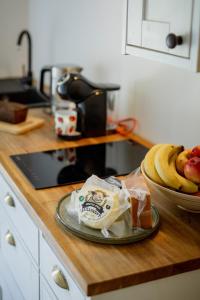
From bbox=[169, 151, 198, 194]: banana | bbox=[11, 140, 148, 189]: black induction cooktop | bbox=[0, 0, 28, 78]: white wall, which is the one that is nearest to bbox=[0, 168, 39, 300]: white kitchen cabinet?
bbox=[11, 140, 148, 189]: black induction cooktop

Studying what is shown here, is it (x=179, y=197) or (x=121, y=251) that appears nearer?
(x=121, y=251)

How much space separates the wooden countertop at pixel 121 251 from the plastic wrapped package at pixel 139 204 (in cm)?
5

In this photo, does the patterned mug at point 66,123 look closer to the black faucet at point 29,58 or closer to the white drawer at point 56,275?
the white drawer at point 56,275

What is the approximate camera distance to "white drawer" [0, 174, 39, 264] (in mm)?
1528

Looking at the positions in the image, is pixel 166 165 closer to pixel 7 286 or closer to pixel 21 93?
pixel 7 286

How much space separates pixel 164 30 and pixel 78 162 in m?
0.74

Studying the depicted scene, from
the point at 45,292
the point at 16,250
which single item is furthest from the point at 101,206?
the point at 16,250

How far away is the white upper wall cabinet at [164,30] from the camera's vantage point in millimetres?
1215

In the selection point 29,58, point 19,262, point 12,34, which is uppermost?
point 12,34

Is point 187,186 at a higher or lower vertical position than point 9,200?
higher

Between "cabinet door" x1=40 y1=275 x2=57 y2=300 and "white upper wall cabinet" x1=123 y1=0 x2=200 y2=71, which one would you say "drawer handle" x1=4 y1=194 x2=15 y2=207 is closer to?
"cabinet door" x1=40 y1=275 x2=57 y2=300

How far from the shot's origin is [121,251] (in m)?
1.26

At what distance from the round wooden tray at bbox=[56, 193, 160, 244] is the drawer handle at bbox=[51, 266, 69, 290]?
111mm

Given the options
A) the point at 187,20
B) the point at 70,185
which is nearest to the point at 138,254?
the point at 70,185
